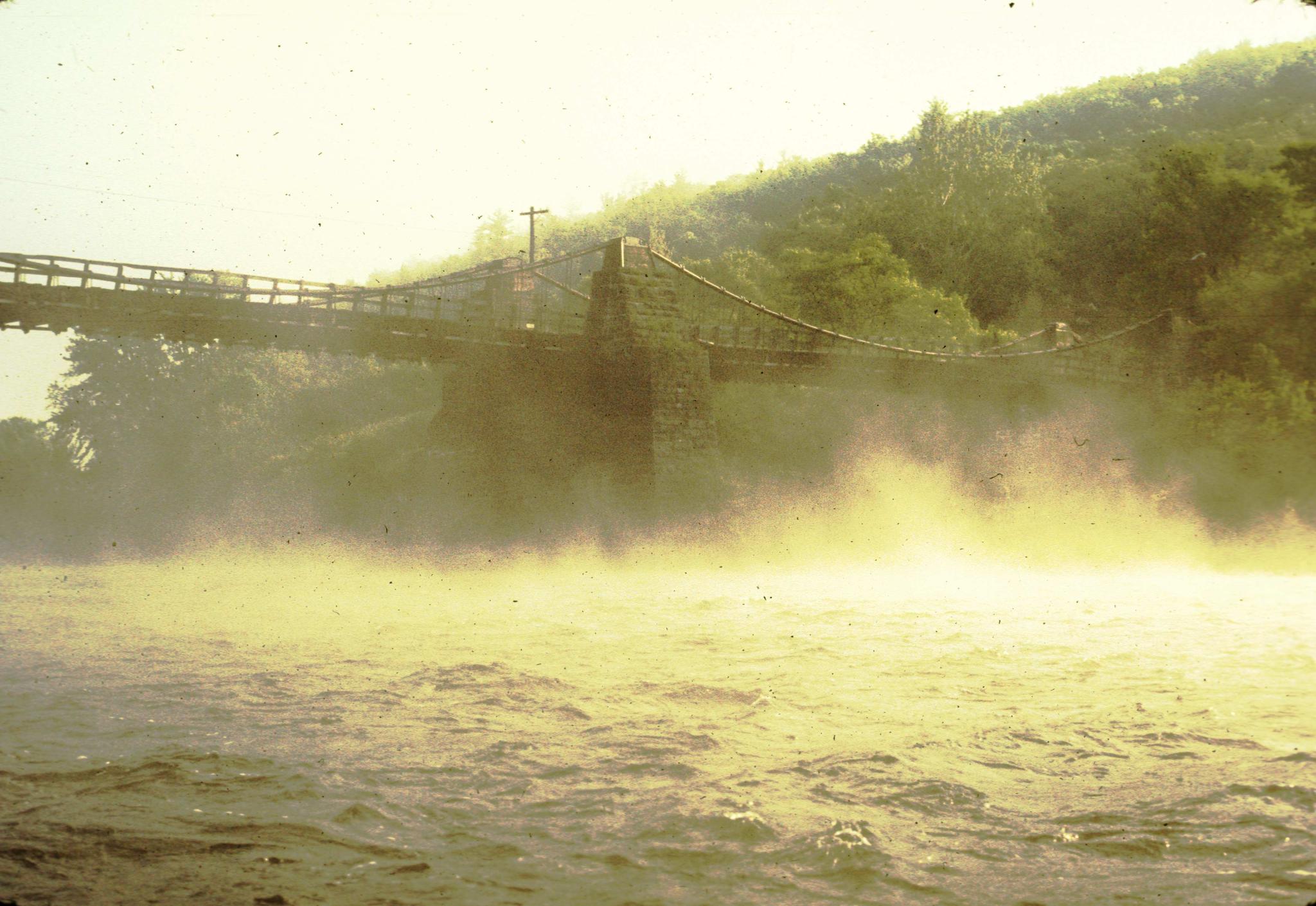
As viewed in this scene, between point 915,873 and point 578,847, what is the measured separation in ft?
5.68

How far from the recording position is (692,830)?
6.10 metres

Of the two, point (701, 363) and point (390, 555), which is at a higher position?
point (701, 363)

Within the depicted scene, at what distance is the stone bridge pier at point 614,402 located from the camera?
24016 mm

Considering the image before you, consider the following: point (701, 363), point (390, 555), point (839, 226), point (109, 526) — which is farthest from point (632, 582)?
point (839, 226)

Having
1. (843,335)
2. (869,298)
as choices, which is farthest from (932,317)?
(843,335)

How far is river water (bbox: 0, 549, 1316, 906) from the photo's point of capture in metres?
5.22

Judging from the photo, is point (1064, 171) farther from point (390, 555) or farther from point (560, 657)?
point (560, 657)

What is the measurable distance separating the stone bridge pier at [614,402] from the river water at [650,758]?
22.5 feet

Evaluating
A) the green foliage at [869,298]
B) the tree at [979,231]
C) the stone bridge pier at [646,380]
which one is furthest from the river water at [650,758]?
the tree at [979,231]

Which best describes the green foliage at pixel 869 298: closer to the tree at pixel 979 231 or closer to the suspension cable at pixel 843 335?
the suspension cable at pixel 843 335

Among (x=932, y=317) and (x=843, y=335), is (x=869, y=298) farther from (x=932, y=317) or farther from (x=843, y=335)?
(x=843, y=335)

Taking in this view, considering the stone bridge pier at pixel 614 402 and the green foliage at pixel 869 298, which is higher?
the green foliage at pixel 869 298

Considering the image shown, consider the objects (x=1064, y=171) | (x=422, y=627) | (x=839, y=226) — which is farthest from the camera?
(x=1064, y=171)

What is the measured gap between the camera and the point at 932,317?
39844 mm
